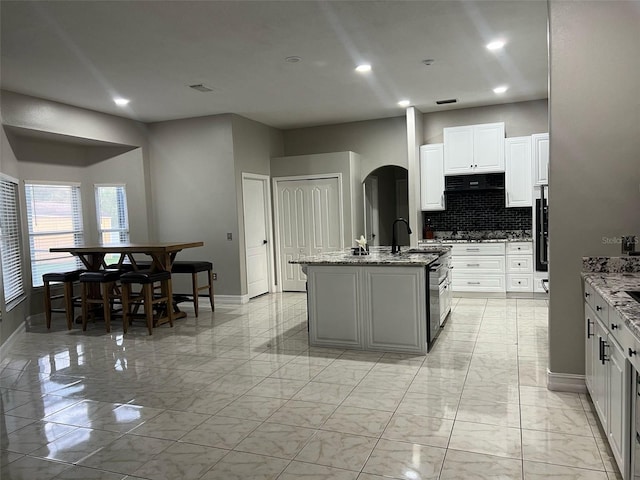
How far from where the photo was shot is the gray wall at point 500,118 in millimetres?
6766

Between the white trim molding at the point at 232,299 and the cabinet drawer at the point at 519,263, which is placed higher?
the cabinet drawer at the point at 519,263

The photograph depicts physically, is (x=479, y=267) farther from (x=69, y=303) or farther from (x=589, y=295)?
(x=69, y=303)

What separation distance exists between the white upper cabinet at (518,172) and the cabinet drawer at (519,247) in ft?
1.83

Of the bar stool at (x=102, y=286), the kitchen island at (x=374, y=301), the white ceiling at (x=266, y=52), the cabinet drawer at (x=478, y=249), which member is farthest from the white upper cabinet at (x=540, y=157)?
the bar stool at (x=102, y=286)

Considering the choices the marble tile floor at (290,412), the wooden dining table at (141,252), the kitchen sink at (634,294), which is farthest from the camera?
the wooden dining table at (141,252)

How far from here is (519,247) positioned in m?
6.50

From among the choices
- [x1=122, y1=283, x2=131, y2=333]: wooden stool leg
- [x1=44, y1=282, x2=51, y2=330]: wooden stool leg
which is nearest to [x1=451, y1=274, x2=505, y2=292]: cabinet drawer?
[x1=122, y1=283, x2=131, y2=333]: wooden stool leg

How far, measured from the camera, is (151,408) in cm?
331

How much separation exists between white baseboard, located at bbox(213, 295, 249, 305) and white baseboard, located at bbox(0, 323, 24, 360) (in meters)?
2.54

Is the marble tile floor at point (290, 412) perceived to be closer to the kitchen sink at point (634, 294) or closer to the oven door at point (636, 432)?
the oven door at point (636, 432)

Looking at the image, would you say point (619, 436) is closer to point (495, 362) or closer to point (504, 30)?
point (495, 362)

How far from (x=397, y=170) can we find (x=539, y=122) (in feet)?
10.2

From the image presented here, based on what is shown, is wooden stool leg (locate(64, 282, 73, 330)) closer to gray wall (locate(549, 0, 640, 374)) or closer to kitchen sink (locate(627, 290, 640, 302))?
gray wall (locate(549, 0, 640, 374))

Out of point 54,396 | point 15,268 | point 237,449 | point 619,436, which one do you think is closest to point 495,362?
point 619,436
